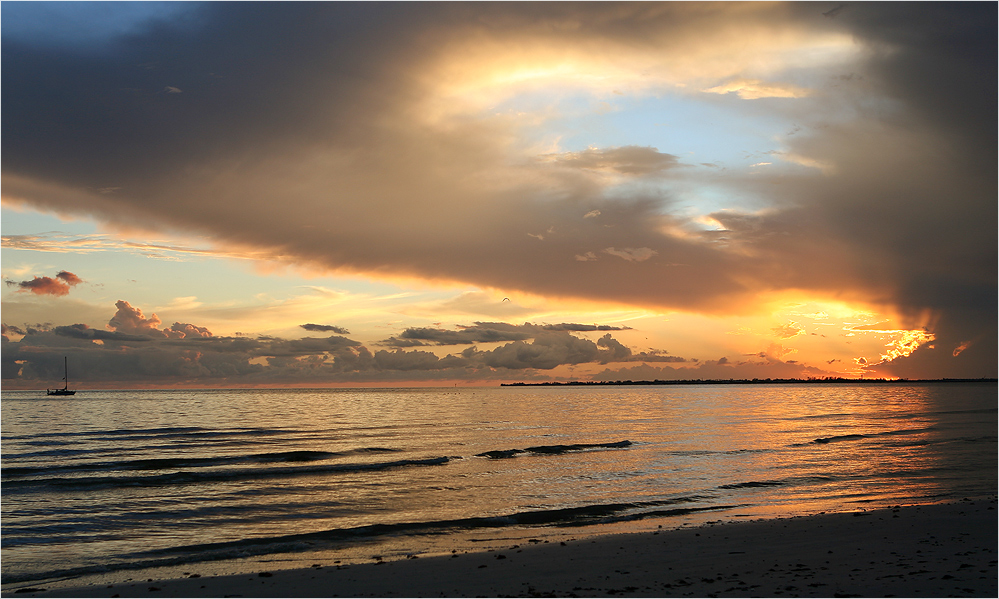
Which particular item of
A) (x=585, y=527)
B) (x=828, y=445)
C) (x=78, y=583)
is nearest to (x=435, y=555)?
(x=585, y=527)

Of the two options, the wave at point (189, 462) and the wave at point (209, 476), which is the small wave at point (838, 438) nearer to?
the wave at point (209, 476)

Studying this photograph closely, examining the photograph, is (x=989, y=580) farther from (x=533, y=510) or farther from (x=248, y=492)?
(x=248, y=492)

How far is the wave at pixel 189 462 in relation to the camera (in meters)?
37.2

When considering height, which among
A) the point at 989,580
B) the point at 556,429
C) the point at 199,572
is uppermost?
the point at 989,580

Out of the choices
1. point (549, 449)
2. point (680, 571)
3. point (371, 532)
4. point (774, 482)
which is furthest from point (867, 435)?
point (371, 532)

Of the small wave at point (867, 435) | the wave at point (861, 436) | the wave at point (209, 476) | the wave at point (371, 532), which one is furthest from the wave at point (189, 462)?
the small wave at point (867, 435)

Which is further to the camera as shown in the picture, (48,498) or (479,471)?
(479,471)

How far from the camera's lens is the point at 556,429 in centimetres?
6919

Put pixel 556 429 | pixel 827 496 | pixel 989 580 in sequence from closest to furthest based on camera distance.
Answer: pixel 989 580 < pixel 827 496 < pixel 556 429

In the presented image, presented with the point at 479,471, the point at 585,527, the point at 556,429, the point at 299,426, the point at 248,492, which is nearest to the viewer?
the point at 585,527

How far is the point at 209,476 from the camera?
36312mm

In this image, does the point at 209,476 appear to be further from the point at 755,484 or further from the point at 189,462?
the point at 755,484

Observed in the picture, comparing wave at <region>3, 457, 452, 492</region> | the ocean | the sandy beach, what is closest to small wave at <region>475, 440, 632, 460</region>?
the ocean

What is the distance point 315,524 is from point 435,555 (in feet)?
25.6
